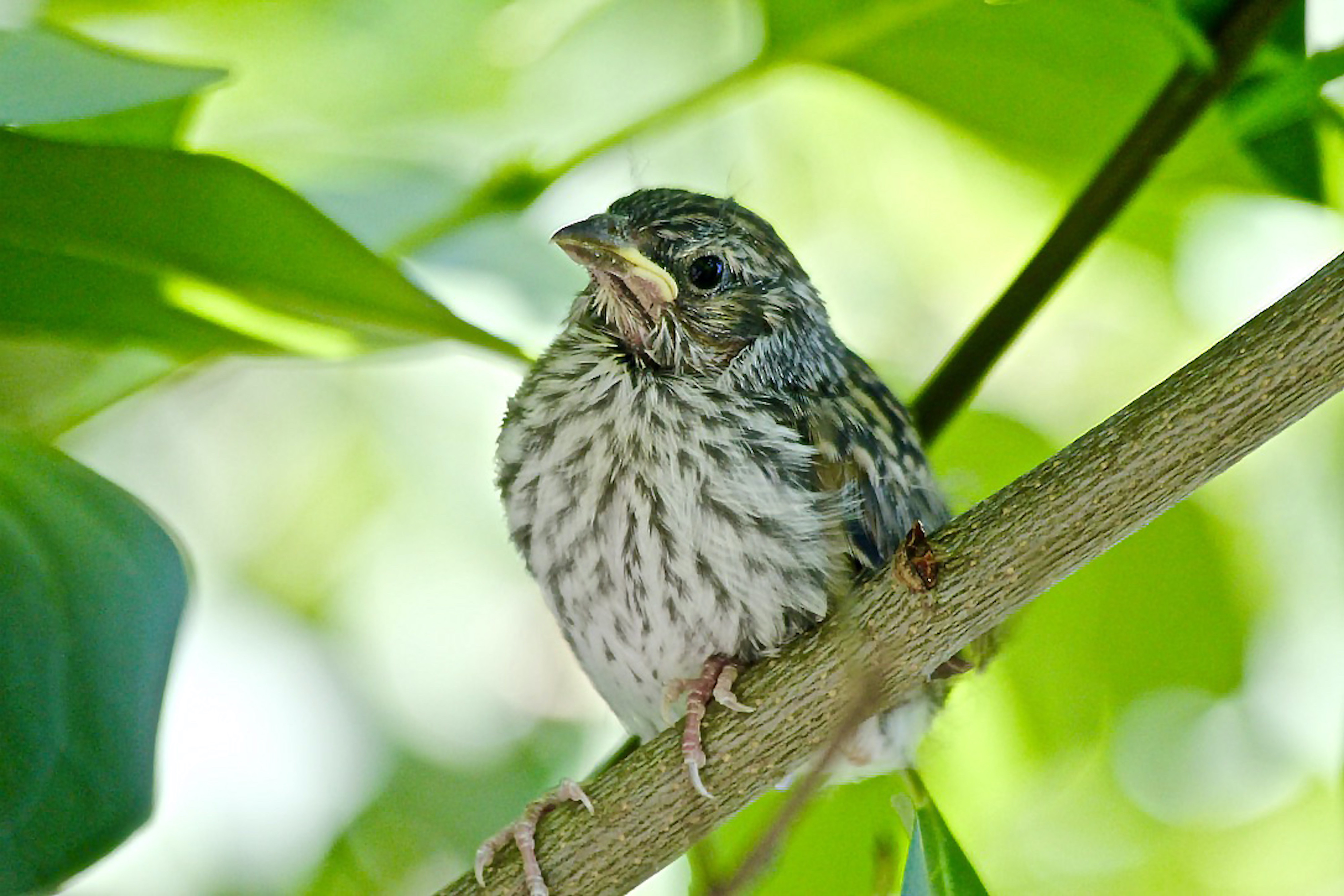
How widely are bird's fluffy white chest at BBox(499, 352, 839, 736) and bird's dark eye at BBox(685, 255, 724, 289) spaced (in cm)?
13

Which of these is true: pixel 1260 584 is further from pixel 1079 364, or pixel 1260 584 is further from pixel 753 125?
pixel 753 125

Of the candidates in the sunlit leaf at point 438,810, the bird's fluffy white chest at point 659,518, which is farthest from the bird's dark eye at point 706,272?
the sunlit leaf at point 438,810

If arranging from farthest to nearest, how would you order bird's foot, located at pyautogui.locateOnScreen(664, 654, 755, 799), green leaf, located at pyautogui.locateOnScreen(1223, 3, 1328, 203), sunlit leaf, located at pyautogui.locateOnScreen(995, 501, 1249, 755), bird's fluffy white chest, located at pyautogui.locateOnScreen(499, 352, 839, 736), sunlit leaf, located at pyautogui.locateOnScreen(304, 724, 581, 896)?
sunlit leaf, located at pyautogui.locateOnScreen(304, 724, 581, 896), sunlit leaf, located at pyautogui.locateOnScreen(995, 501, 1249, 755), bird's fluffy white chest, located at pyautogui.locateOnScreen(499, 352, 839, 736), green leaf, located at pyautogui.locateOnScreen(1223, 3, 1328, 203), bird's foot, located at pyautogui.locateOnScreen(664, 654, 755, 799)

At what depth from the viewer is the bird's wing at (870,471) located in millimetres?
1355

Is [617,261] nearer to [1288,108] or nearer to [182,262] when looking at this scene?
[182,262]

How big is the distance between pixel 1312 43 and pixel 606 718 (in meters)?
1.20

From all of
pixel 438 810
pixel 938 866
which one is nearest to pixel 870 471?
pixel 938 866

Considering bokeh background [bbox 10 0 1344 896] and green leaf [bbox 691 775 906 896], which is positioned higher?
bokeh background [bbox 10 0 1344 896]

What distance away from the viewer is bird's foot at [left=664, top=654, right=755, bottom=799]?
1.09 meters

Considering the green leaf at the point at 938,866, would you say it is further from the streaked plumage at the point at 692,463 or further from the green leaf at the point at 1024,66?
the green leaf at the point at 1024,66

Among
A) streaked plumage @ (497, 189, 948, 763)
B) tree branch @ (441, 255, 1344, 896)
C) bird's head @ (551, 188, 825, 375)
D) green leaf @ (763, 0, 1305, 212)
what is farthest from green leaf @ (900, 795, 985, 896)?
green leaf @ (763, 0, 1305, 212)

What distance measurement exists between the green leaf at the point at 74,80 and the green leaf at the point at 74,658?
0.25 m

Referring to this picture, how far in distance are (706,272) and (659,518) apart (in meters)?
0.31

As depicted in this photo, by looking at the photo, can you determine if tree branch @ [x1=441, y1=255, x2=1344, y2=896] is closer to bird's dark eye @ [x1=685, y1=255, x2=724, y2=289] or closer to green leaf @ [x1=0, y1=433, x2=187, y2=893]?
green leaf @ [x1=0, y1=433, x2=187, y2=893]
